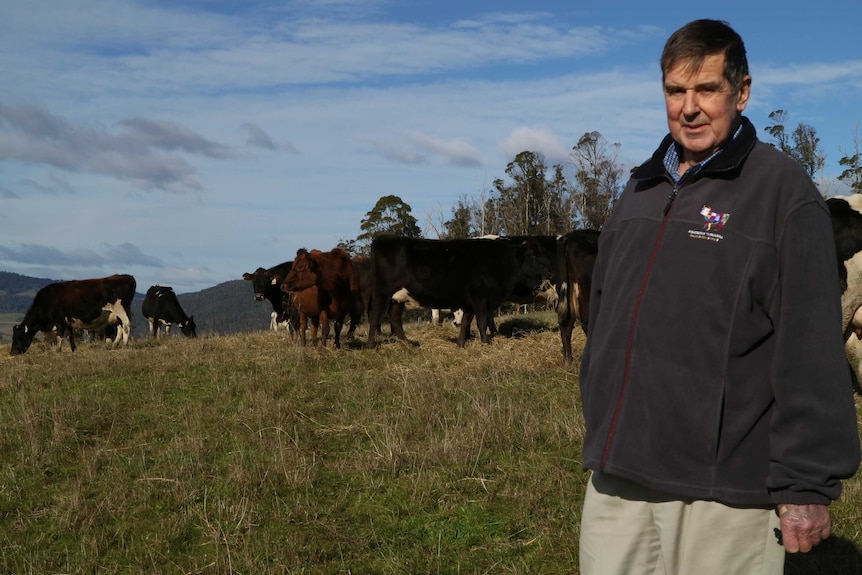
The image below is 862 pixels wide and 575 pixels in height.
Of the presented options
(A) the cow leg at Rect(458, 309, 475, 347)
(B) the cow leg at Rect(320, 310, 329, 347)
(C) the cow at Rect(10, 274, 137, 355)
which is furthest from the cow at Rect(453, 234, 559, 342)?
(C) the cow at Rect(10, 274, 137, 355)

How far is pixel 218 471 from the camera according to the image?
6977 mm

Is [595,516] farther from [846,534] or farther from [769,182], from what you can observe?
[846,534]

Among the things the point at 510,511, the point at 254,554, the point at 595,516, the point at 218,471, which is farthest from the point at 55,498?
the point at 595,516

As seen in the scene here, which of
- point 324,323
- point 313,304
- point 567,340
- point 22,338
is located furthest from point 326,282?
point 22,338

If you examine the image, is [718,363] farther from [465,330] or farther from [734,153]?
[465,330]

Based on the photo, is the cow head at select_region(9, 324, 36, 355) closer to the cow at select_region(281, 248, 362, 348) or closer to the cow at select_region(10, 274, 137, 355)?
the cow at select_region(10, 274, 137, 355)

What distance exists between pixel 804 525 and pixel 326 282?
14.0 metres

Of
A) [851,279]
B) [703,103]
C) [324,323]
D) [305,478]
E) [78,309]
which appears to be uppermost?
[703,103]

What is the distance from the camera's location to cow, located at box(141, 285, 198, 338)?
94.8ft

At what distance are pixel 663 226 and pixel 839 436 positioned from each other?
0.83 meters

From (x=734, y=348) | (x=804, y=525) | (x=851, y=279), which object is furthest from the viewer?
(x=851, y=279)

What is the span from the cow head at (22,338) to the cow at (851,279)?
20387 mm

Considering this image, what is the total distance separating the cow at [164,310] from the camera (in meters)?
28.9

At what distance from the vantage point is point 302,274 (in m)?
15.9
